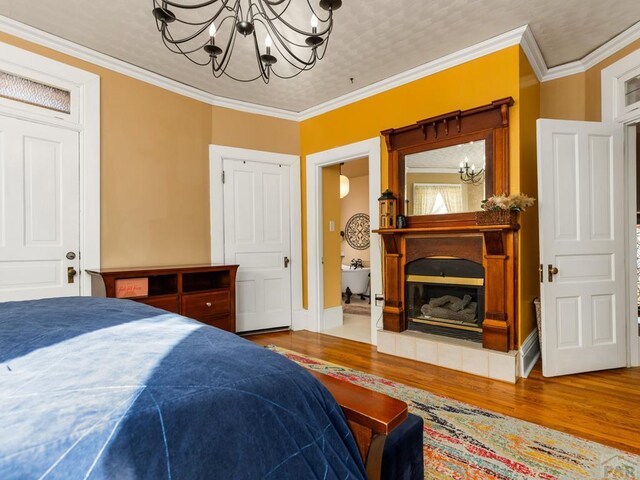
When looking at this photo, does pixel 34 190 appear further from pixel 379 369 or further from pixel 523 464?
pixel 523 464

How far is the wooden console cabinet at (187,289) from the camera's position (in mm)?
2959

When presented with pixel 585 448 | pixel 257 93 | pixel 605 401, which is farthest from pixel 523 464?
pixel 257 93

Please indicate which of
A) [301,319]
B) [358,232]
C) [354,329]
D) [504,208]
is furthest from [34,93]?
[358,232]

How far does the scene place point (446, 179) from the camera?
3.25 m

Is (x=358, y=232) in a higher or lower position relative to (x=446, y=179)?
lower

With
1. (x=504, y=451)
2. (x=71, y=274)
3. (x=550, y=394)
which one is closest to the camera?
(x=504, y=451)

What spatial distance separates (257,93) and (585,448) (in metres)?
4.08

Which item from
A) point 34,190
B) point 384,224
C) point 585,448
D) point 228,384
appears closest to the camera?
point 228,384

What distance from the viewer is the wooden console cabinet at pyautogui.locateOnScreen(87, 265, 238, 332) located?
9.71 feet

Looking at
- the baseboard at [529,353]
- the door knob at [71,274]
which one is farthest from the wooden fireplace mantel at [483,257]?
the door knob at [71,274]

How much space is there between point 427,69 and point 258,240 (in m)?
2.59

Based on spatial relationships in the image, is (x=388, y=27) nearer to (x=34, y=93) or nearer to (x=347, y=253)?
(x=34, y=93)

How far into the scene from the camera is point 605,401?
2438mm

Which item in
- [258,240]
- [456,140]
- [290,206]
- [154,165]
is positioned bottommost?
[258,240]
